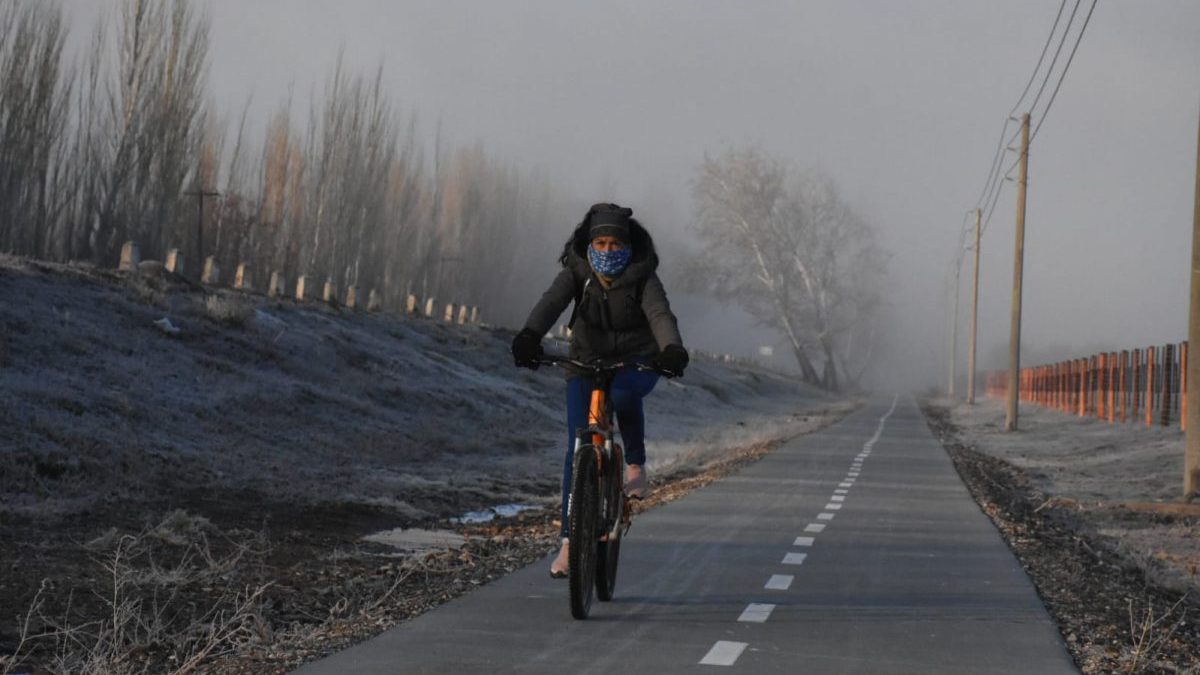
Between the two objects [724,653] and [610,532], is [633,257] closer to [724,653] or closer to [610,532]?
[610,532]

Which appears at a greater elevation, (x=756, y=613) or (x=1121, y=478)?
(x=1121, y=478)

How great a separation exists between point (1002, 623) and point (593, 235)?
125 inches

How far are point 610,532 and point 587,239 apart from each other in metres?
1.62

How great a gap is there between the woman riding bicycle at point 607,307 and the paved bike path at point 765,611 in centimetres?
88

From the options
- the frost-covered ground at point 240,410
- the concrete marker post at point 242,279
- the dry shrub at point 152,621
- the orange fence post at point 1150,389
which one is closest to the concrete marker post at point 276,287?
the concrete marker post at point 242,279

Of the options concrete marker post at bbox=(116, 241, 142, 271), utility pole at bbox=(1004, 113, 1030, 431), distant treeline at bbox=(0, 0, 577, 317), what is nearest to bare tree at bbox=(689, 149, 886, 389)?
distant treeline at bbox=(0, 0, 577, 317)

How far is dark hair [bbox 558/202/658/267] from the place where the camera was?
9.30 m

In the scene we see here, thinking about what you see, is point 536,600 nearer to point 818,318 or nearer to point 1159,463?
point 1159,463

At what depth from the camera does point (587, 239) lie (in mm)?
9375

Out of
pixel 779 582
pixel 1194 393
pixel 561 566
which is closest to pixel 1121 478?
pixel 1194 393

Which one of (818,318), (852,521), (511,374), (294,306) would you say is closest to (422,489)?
(852,521)

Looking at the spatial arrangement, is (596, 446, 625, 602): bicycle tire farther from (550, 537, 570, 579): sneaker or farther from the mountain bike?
(550, 537, 570, 579): sneaker

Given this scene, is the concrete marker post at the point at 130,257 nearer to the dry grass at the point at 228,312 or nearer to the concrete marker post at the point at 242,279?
the dry grass at the point at 228,312

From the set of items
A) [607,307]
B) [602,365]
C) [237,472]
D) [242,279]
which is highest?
[242,279]
